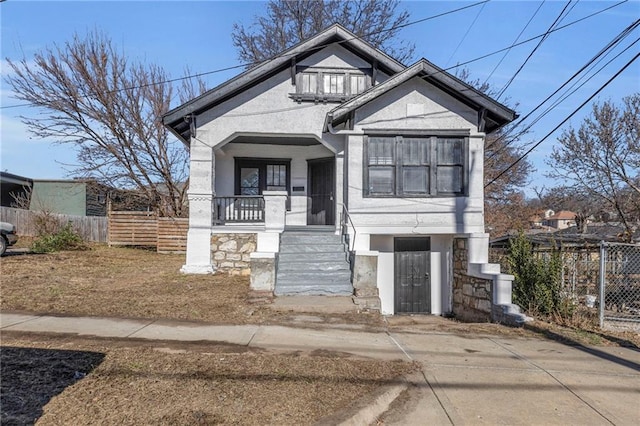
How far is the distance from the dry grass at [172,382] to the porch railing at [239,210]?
7.80 meters

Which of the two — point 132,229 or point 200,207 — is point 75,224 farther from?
point 200,207

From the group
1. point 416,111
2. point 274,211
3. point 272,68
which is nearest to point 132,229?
point 274,211

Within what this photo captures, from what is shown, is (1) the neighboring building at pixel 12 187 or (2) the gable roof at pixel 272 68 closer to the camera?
(2) the gable roof at pixel 272 68

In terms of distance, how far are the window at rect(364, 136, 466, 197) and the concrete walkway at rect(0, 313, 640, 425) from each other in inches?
206

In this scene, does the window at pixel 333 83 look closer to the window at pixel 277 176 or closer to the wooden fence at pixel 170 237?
the window at pixel 277 176

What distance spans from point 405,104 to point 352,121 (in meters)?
1.56

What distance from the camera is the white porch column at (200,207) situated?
41.8 ft

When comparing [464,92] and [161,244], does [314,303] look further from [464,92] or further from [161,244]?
[161,244]

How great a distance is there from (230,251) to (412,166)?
19.1ft

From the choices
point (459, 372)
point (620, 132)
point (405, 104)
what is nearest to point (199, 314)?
point (459, 372)

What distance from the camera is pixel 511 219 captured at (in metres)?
26.2

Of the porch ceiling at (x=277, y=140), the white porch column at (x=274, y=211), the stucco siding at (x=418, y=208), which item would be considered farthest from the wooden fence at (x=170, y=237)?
the stucco siding at (x=418, y=208)

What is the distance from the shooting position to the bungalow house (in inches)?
462

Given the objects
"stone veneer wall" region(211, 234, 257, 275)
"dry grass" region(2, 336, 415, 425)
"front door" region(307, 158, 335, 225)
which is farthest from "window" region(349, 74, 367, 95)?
"dry grass" region(2, 336, 415, 425)
